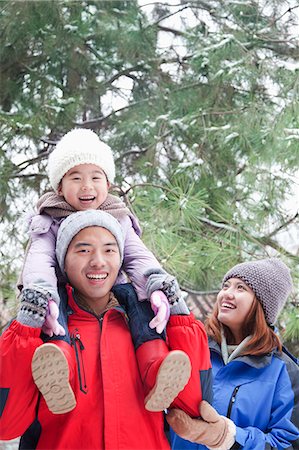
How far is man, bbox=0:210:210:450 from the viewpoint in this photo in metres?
0.89

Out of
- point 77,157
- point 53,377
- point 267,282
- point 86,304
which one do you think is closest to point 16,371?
point 53,377

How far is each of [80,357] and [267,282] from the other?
1.78 feet

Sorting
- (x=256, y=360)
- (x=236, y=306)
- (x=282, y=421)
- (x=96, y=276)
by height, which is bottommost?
(x=282, y=421)

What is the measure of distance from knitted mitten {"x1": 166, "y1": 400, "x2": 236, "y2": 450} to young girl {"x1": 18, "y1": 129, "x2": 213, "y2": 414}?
6 centimetres

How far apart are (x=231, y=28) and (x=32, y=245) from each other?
7.91 ft

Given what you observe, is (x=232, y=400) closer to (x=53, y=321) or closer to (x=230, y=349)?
(x=230, y=349)

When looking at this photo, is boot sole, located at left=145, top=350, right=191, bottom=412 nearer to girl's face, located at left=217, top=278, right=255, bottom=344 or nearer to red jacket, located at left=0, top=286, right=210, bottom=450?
red jacket, located at left=0, top=286, right=210, bottom=450

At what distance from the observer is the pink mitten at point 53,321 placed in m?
0.90

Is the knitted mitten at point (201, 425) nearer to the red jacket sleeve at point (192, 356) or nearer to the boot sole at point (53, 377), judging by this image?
the red jacket sleeve at point (192, 356)

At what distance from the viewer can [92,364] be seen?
0.95m

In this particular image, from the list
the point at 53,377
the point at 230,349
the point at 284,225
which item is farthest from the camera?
the point at 284,225

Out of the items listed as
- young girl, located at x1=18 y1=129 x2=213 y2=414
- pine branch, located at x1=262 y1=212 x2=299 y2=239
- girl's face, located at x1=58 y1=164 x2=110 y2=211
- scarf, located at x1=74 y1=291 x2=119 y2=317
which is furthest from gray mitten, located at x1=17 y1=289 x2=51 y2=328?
pine branch, located at x1=262 y1=212 x2=299 y2=239

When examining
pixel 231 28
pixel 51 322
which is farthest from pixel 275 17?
pixel 51 322

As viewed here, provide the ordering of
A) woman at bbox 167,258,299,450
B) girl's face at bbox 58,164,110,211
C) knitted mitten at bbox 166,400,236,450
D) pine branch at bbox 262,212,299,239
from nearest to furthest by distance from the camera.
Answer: knitted mitten at bbox 166,400,236,450 → girl's face at bbox 58,164,110,211 → woman at bbox 167,258,299,450 → pine branch at bbox 262,212,299,239
